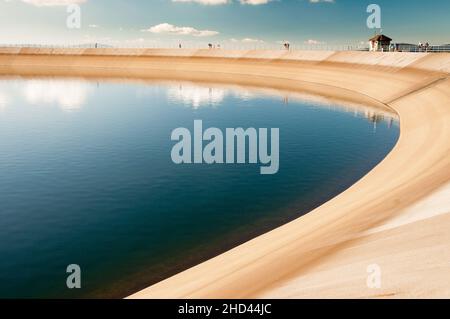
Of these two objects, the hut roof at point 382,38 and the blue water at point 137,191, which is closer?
the blue water at point 137,191

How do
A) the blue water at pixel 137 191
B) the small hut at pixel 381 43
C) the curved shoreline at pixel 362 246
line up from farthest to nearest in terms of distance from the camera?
the small hut at pixel 381 43 < the blue water at pixel 137 191 < the curved shoreline at pixel 362 246

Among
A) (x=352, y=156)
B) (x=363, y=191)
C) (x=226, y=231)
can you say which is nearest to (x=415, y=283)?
(x=226, y=231)

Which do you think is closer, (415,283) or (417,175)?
(415,283)

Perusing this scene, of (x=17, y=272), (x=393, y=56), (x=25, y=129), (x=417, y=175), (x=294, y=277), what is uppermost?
(x=393, y=56)

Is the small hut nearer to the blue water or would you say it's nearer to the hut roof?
the hut roof

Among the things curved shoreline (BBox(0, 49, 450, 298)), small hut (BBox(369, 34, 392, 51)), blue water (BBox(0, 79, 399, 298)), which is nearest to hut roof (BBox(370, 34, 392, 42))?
small hut (BBox(369, 34, 392, 51))

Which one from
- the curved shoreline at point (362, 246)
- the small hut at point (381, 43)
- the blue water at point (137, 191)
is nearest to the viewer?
the curved shoreline at point (362, 246)

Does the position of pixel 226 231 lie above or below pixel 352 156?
below

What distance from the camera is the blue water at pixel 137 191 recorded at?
15.6m

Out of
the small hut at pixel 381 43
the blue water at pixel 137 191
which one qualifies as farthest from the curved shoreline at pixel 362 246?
the small hut at pixel 381 43

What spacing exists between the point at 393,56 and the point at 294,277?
3131 inches

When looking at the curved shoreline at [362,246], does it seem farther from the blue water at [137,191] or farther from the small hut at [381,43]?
the small hut at [381,43]
